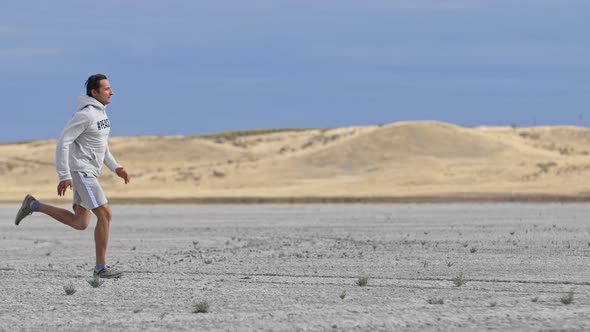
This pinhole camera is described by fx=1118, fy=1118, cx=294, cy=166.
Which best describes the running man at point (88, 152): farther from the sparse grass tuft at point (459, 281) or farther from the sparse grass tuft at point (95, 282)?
the sparse grass tuft at point (459, 281)

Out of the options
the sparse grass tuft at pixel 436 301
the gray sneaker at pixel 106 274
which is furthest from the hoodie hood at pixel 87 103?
the sparse grass tuft at pixel 436 301

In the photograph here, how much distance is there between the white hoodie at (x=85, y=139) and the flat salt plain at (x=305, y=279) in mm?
1289

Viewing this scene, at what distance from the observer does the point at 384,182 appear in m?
60.6

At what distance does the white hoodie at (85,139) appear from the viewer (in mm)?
11688

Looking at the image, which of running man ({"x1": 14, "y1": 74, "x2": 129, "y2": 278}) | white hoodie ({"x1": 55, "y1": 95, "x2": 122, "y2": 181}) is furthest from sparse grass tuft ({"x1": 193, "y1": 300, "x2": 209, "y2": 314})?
white hoodie ({"x1": 55, "y1": 95, "x2": 122, "y2": 181})

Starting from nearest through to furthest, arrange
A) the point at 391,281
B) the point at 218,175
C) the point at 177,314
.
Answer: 1. the point at 177,314
2. the point at 391,281
3. the point at 218,175

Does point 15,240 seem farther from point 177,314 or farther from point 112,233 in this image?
point 177,314

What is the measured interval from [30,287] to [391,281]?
3785mm

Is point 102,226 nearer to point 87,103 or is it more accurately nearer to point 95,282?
point 95,282

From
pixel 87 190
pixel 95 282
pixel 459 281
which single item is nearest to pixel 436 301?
pixel 459 281

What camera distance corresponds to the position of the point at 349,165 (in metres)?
69.4

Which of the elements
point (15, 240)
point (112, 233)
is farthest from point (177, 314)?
point (112, 233)

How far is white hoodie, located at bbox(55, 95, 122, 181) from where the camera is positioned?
11.7 meters

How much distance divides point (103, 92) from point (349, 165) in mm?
57753
